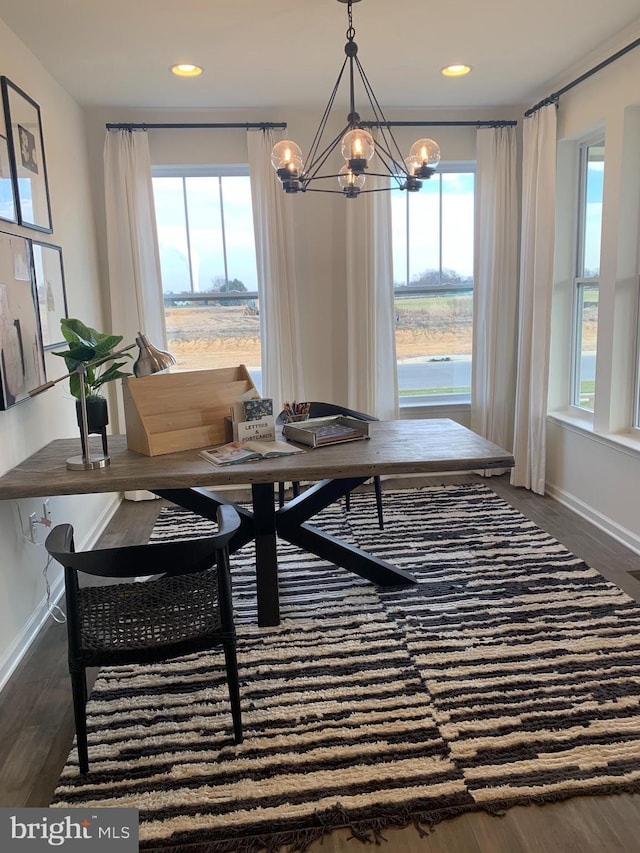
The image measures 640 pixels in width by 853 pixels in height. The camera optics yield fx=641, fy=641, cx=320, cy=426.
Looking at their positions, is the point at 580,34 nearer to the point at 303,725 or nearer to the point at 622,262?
the point at 622,262

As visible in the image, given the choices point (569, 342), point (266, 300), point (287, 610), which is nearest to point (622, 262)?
point (569, 342)

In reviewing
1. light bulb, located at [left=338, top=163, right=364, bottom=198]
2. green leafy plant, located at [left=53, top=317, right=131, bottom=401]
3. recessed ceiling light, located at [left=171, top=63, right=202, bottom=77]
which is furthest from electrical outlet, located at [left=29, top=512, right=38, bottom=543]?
recessed ceiling light, located at [left=171, top=63, right=202, bottom=77]

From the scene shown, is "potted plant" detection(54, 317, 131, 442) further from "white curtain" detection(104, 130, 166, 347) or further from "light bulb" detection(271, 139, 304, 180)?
"white curtain" detection(104, 130, 166, 347)

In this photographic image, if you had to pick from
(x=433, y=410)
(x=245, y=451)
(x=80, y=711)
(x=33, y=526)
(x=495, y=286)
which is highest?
(x=495, y=286)

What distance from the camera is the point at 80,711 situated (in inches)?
72.9

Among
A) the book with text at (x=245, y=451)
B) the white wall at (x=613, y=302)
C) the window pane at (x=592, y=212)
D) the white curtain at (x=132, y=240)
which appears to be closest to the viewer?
the book with text at (x=245, y=451)

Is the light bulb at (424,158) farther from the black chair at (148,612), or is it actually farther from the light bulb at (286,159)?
the black chair at (148,612)

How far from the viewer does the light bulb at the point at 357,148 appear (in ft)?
7.36

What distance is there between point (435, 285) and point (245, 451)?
277cm

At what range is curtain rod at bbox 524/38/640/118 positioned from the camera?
312cm

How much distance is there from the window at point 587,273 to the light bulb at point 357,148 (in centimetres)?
213

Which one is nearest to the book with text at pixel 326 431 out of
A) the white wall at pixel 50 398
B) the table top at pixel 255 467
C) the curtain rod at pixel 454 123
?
the table top at pixel 255 467

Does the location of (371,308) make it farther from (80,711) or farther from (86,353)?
(80,711)

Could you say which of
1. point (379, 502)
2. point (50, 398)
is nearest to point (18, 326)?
point (50, 398)
